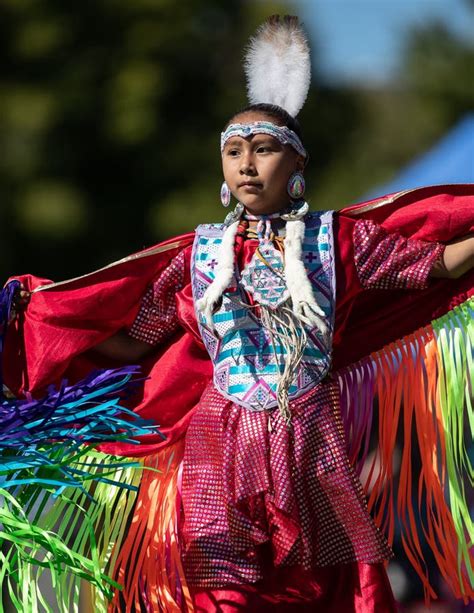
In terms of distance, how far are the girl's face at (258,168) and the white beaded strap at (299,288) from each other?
11 cm

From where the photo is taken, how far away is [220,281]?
8.74 ft

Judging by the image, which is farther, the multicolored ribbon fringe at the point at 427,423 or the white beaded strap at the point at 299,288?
the multicolored ribbon fringe at the point at 427,423

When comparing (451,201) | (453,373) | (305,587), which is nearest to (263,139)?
(451,201)

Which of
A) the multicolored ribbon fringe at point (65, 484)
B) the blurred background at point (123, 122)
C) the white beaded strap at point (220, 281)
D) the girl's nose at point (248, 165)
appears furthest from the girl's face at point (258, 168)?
the blurred background at point (123, 122)

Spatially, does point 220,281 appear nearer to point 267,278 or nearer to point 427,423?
point 267,278

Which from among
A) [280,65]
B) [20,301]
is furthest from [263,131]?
[20,301]

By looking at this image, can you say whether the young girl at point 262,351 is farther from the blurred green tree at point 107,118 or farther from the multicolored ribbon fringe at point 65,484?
the blurred green tree at point 107,118

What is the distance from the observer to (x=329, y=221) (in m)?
2.75

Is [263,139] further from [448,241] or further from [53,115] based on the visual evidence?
[53,115]

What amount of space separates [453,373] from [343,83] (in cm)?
888

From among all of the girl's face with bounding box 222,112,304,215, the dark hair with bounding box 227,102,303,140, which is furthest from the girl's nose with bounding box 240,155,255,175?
the dark hair with bounding box 227,102,303,140

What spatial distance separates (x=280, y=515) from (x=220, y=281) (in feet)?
1.69

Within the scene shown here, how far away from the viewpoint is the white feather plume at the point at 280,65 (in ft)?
9.31

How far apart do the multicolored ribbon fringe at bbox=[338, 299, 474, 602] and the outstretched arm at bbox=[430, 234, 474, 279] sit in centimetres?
10
